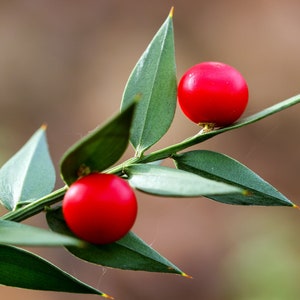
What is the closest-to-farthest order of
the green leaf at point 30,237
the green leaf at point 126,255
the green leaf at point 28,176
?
1. the green leaf at point 30,237
2. the green leaf at point 126,255
3. the green leaf at point 28,176

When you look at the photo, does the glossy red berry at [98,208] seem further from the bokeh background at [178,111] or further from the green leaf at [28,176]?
the bokeh background at [178,111]

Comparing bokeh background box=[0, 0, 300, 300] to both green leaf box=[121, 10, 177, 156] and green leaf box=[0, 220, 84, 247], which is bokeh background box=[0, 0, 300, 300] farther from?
green leaf box=[0, 220, 84, 247]

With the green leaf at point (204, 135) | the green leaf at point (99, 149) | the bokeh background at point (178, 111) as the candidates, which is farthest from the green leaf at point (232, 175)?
the bokeh background at point (178, 111)

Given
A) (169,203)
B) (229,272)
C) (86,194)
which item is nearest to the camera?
(86,194)

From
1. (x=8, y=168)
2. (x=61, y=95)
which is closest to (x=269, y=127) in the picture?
(x=61, y=95)

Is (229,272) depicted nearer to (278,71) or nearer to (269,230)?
(269,230)

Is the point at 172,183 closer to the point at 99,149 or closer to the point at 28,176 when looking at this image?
the point at 99,149
